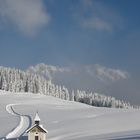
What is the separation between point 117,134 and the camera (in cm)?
5162

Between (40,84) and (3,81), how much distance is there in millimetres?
18109

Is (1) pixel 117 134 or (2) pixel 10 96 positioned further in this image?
(2) pixel 10 96

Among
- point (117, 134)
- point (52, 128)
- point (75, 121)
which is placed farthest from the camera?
point (75, 121)

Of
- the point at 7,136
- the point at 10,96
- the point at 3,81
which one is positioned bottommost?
the point at 7,136

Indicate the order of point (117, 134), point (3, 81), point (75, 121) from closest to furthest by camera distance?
1. point (117, 134)
2. point (75, 121)
3. point (3, 81)

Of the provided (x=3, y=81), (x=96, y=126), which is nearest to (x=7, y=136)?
(x=96, y=126)

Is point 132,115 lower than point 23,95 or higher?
lower

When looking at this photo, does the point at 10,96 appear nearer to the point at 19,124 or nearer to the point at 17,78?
the point at 17,78

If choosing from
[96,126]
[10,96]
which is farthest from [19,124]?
[10,96]

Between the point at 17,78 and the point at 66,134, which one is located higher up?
the point at 17,78

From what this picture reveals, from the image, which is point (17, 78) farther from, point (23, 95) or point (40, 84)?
point (23, 95)

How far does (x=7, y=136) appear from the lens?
52219 millimetres

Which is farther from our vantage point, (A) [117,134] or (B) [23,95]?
(B) [23,95]

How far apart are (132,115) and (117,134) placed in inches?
624
